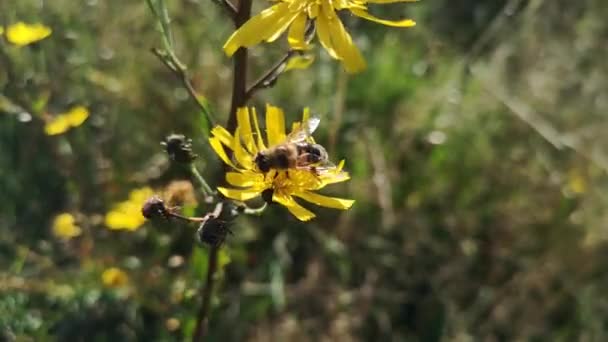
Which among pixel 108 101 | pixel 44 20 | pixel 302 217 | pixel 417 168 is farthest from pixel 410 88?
pixel 302 217

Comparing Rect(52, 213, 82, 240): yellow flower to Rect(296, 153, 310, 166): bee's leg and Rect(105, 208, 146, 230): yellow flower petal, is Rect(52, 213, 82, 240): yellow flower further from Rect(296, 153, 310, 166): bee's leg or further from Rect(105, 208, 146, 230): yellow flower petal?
Rect(296, 153, 310, 166): bee's leg

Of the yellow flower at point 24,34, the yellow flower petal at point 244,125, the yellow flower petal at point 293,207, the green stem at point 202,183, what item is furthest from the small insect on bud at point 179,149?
the yellow flower at point 24,34

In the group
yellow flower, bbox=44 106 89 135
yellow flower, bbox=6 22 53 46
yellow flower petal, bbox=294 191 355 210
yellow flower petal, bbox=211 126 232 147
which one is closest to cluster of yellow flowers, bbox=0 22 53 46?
yellow flower, bbox=6 22 53 46

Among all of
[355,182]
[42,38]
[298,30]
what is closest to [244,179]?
[298,30]

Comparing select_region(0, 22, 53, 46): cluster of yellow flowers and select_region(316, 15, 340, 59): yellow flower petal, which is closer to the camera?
select_region(316, 15, 340, 59): yellow flower petal

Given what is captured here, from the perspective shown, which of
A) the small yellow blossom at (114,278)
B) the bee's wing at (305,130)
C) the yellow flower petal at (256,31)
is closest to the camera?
the yellow flower petal at (256,31)

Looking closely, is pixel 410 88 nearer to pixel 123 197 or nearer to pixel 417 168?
pixel 417 168

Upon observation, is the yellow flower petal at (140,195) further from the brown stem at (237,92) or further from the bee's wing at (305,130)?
the bee's wing at (305,130)

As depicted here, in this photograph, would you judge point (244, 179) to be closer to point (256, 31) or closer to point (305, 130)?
point (305, 130)
